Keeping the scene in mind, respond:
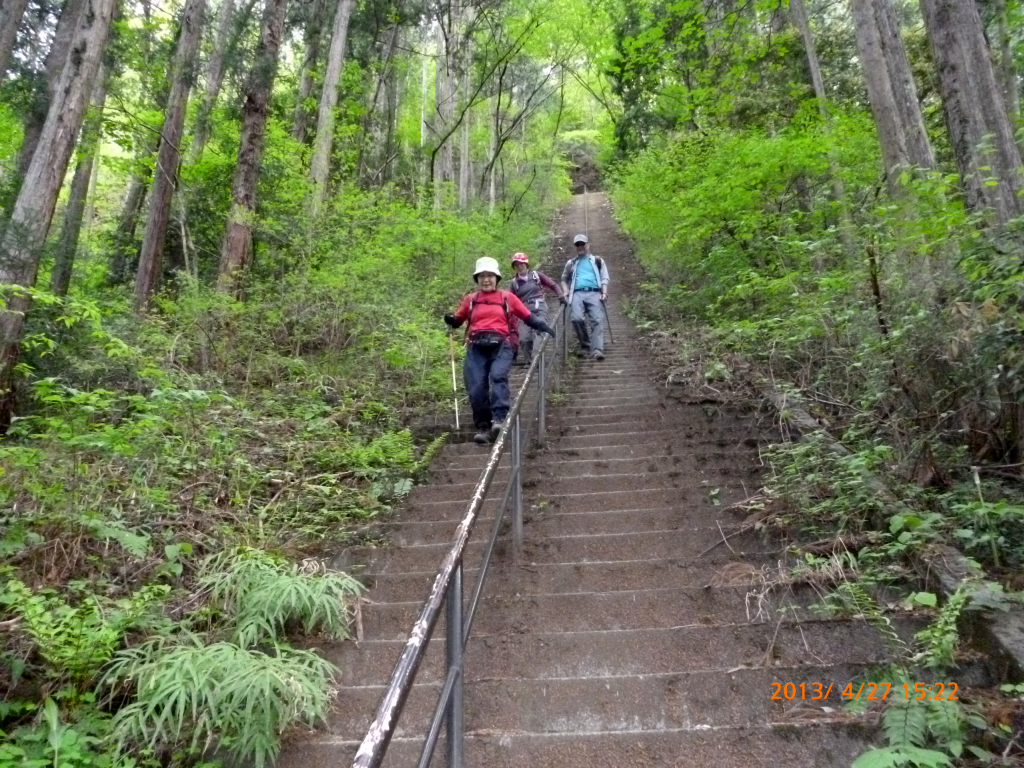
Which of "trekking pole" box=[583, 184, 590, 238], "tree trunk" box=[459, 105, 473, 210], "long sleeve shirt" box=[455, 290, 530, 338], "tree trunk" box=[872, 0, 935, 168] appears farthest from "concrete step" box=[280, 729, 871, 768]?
"trekking pole" box=[583, 184, 590, 238]

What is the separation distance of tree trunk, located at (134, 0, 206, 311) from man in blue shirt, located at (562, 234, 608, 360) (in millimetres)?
6395

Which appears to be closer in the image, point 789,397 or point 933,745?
point 933,745

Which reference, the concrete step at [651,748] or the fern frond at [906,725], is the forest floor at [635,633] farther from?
the fern frond at [906,725]

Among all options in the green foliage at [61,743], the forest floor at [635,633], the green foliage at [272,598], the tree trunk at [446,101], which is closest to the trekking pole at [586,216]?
the tree trunk at [446,101]

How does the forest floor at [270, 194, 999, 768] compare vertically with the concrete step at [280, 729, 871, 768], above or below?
above

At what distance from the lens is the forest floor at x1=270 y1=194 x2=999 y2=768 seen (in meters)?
2.64

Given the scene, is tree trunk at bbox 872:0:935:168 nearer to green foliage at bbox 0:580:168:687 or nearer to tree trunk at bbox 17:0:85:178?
green foliage at bbox 0:580:168:687

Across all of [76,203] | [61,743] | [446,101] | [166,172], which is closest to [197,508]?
[61,743]

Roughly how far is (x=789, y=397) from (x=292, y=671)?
441 cm

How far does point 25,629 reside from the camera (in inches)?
114

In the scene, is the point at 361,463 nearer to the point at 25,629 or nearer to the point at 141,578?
the point at 141,578

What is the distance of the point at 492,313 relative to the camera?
6.09 meters

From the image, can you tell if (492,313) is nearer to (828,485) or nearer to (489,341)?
(489,341)

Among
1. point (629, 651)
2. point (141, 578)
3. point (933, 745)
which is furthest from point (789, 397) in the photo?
point (141, 578)
